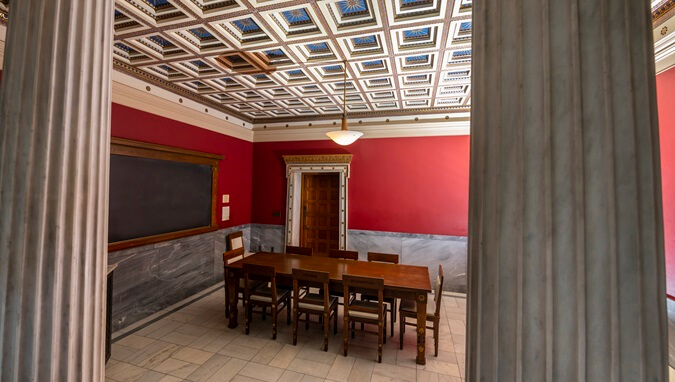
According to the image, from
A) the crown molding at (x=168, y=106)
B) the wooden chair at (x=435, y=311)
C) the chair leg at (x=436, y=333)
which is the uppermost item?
the crown molding at (x=168, y=106)

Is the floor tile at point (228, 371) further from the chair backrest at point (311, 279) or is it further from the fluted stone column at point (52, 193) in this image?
the fluted stone column at point (52, 193)

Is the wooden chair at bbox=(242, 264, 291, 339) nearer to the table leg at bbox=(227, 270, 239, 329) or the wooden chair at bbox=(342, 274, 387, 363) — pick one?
the table leg at bbox=(227, 270, 239, 329)

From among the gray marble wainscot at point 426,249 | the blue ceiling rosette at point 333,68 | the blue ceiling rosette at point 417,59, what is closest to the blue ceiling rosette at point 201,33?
the blue ceiling rosette at point 333,68

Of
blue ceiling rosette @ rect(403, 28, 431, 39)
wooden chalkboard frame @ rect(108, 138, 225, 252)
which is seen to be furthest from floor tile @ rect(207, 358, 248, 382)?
blue ceiling rosette @ rect(403, 28, 431, 39)

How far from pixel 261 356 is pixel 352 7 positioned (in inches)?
154

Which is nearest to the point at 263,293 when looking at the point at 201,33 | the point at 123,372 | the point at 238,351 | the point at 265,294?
the point at 265,294

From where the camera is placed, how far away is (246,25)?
304cm

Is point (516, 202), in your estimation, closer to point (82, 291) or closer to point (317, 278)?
point (82, 291)

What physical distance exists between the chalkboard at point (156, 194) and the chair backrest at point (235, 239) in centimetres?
54

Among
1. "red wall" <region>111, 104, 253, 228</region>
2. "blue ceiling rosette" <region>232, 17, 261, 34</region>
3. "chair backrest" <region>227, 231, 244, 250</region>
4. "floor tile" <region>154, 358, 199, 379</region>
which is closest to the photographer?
"blue ceiling rosette" <region>232, 17, 261, 34</region>

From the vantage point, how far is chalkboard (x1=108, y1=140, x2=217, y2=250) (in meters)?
3.94

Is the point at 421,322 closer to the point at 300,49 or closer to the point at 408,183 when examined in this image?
the point at 408,183

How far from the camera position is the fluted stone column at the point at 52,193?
3.73ft

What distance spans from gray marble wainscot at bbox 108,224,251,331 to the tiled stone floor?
15.7 inches
